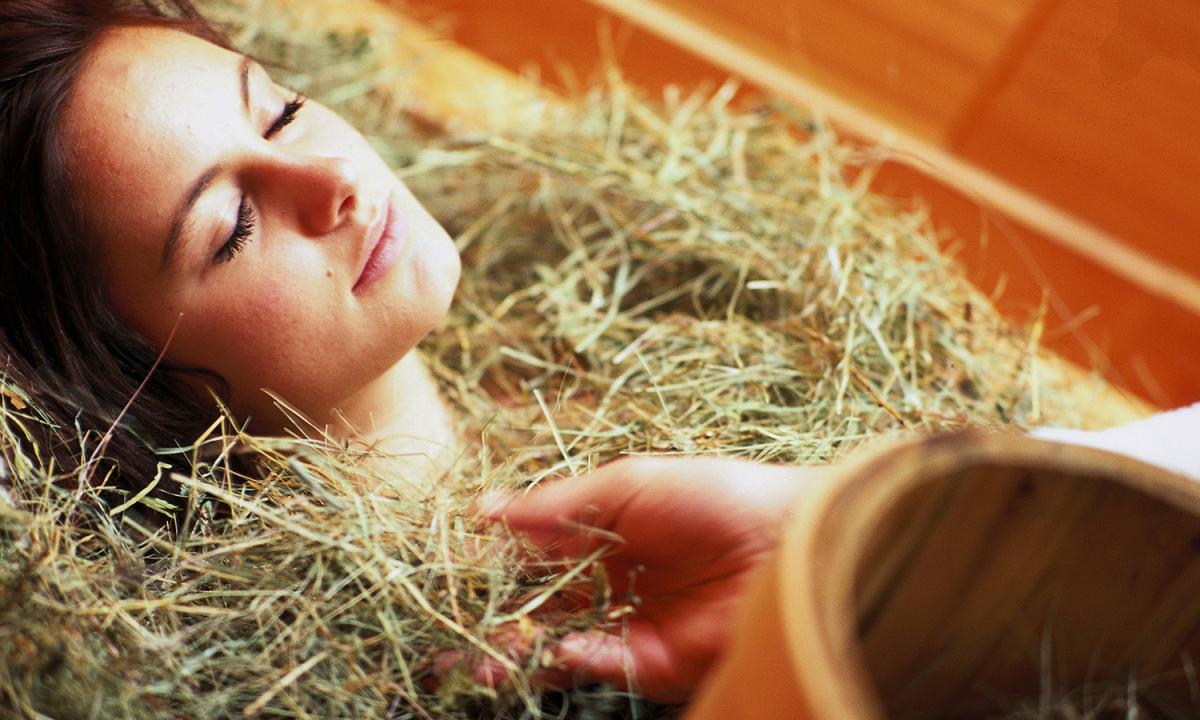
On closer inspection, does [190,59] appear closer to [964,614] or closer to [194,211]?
[194,211]

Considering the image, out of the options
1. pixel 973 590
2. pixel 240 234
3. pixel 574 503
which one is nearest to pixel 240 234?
pixel 240 234

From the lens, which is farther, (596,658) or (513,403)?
(513,403)

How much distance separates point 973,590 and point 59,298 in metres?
0.90

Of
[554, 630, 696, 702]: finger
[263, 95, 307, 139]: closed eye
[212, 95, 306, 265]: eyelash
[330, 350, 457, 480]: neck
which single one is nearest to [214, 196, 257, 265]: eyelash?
[212, 95, 306, 265]: eyelash

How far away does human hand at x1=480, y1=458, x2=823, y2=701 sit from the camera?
29.3 inches

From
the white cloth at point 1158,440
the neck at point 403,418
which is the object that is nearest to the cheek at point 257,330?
the neck at point 403,418

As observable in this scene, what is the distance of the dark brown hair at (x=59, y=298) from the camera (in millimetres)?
965

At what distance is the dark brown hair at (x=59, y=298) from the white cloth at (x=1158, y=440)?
2.96 feet

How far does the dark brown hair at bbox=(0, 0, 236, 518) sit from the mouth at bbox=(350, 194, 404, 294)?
23 cm

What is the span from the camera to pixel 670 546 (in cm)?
78

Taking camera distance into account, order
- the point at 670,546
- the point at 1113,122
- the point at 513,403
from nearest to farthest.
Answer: the point at 670,546, the point at 513,403, the point at 1113,122

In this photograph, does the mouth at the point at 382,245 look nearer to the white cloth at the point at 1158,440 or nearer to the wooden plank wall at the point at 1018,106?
the white cloth at the point at 1158,440

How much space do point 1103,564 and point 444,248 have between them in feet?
2.51

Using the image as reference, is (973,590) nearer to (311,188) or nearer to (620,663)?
(620,663)
